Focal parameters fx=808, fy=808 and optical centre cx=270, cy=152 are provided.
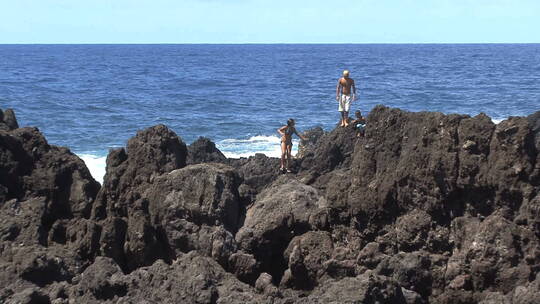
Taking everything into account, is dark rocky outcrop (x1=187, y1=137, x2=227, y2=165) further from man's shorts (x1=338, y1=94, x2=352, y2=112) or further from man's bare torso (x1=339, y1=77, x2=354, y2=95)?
man's bare torso (x1=339, y1=77, x2=354, y2=95)

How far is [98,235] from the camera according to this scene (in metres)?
12.2

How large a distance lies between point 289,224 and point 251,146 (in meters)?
20.1

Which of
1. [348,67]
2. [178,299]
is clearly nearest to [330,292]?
[178,299]

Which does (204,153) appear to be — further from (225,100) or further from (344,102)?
(225,100)

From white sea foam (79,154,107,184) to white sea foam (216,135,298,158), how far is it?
4678mm

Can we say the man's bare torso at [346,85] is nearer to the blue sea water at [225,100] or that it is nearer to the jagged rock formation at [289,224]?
the jagged rock formation at [289,224]

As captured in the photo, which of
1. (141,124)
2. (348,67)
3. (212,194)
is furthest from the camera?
(348,67)

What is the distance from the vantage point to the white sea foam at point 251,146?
30.1 metres

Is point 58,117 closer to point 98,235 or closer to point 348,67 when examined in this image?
point 98,235

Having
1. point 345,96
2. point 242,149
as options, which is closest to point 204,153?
point 345,96

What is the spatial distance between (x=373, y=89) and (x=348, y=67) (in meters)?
34.5

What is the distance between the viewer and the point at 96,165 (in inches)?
1061

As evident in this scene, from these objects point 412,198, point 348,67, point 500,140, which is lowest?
point 348,67

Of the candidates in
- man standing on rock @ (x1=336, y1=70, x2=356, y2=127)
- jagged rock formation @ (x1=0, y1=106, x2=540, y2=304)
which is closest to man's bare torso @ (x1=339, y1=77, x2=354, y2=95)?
man standing on rock @ (x1=336, y1=70, x2=356, y2=127)
